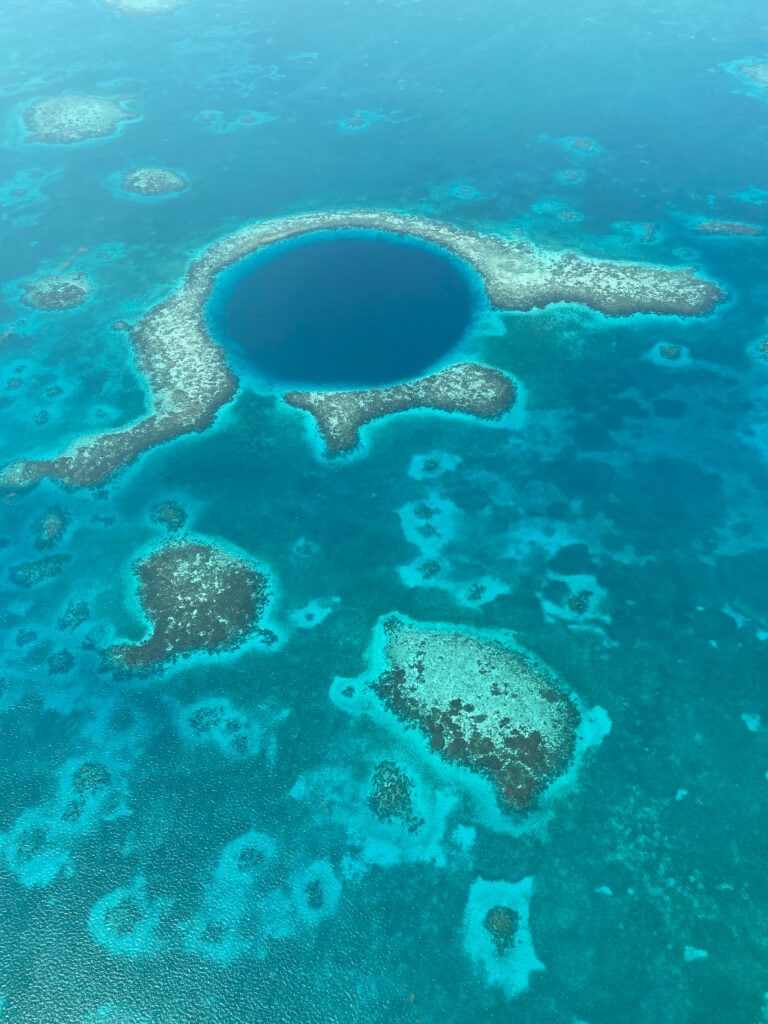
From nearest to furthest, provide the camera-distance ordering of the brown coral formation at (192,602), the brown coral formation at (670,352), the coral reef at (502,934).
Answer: the coral reef at (502,934)
the brown coral formation at (192,602)
the brown coral formation at (670,352)

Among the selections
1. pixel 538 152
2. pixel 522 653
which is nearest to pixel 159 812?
pixel 522 653

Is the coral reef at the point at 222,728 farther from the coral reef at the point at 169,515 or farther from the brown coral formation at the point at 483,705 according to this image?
the coral reef at the point at 169,515

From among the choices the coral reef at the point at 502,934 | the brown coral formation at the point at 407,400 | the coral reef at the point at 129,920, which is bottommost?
the coral reef at the point at 502,934

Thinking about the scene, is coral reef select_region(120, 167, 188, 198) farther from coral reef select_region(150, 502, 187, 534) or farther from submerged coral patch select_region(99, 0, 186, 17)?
submerged coral patch select_region(99, 0, 186, 17)

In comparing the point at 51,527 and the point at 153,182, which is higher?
the point at 153,182

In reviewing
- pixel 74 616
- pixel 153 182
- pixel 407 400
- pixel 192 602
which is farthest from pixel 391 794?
pixel 153 182

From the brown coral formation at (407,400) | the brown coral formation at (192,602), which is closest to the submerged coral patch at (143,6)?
the brown coral formation at (407,400)

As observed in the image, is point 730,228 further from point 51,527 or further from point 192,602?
point 51,527

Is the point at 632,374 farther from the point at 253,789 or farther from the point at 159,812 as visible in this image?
the point at 159,812
